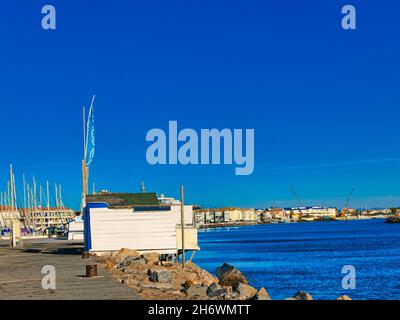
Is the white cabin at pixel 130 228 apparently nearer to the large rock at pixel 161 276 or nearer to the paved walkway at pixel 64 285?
the paved walkway at pixel 64 285

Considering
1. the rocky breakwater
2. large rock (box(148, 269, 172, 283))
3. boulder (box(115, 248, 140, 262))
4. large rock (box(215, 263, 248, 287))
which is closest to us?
the rocky breakwater

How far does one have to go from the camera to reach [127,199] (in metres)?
37.1

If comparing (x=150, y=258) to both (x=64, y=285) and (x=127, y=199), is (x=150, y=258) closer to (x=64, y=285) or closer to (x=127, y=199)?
(x=127, y=199)

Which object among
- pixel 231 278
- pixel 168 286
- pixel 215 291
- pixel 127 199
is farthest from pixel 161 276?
pixel 127 199

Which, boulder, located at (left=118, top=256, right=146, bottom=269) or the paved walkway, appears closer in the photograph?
the paved walkway

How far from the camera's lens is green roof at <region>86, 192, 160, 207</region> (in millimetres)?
36594

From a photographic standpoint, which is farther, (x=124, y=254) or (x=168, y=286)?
(x=124, y=254)

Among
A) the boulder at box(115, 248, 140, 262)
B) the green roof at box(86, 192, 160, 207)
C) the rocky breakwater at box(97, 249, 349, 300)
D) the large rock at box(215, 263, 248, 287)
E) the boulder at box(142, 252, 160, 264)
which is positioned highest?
the green roof at box(86, 192, 160, 207)

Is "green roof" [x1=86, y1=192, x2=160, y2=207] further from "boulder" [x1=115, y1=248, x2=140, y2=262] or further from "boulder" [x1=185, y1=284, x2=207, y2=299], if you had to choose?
"boulder" [x1=185, y1=284, x2=207, y2=299]

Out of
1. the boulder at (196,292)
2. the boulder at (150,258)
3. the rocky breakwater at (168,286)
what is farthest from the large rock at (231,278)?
the boulder at (196,292)

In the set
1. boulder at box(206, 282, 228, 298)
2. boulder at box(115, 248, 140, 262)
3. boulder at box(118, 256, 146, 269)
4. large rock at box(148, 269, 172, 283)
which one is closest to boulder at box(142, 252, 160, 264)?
boulder at box(115, 248, 140, 262)
